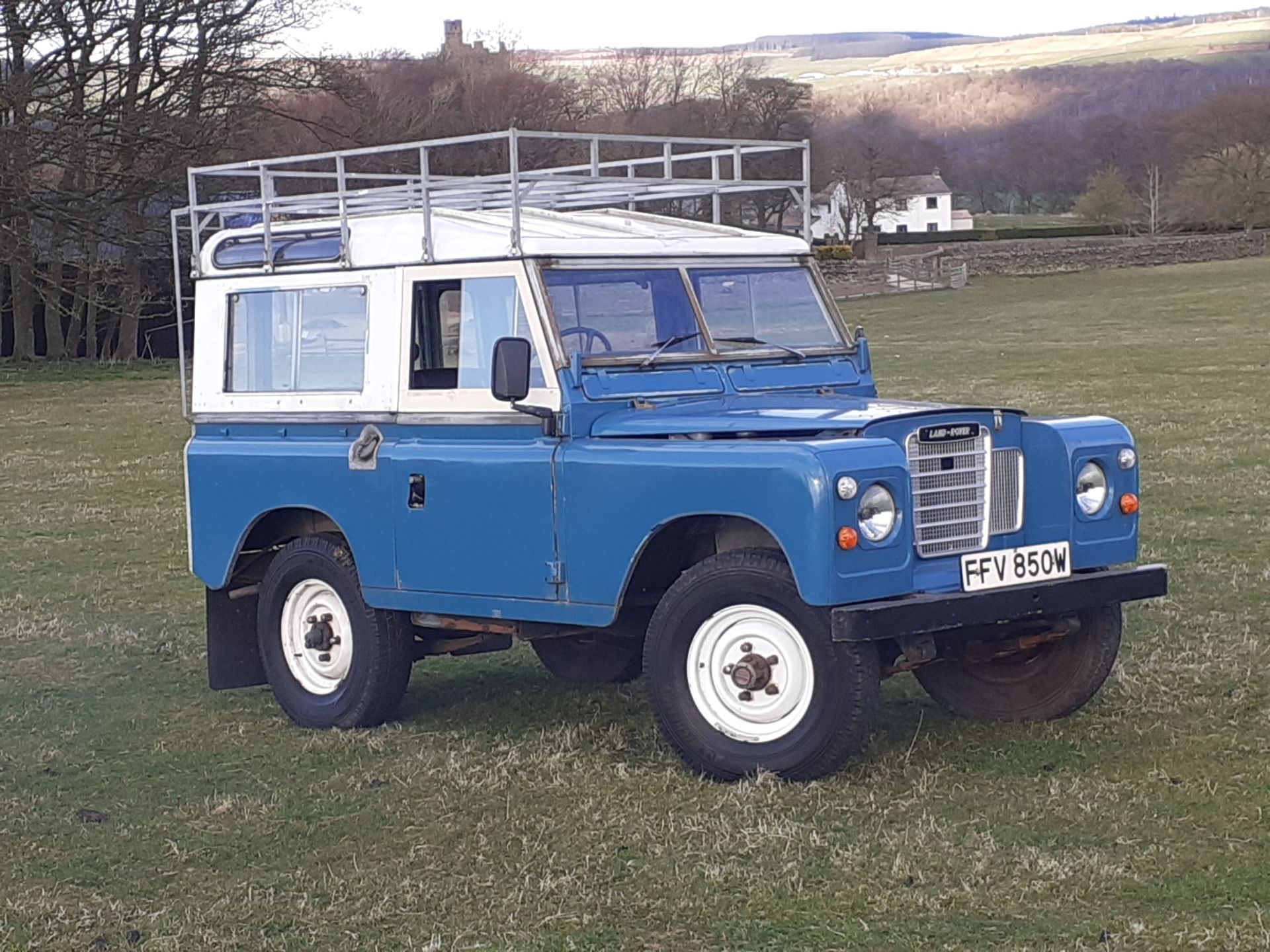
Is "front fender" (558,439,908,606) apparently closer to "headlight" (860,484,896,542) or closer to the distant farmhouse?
"headlight" (860,484,896,542)

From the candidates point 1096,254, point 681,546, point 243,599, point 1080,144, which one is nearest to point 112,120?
point 243,599

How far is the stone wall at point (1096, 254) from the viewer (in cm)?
7356

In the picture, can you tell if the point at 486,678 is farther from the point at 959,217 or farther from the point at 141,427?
the point at 959,217

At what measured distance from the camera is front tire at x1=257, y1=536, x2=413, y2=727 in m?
8.74

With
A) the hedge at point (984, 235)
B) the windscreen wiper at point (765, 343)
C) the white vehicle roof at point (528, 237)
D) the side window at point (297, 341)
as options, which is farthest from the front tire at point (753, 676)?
the hedge at point (984, 235)

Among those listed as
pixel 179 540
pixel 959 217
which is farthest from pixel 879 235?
pixel 179 540

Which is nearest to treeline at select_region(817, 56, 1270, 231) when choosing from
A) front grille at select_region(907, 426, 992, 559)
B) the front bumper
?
the front bumper

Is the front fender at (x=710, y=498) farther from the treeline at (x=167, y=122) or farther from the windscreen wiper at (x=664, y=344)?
the treeline at (x=167, y=122)

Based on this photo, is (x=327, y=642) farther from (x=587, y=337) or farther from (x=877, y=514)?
(x=877, y=514)

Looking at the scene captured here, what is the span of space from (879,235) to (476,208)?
89.1 m

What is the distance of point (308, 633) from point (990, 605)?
347 centimetres

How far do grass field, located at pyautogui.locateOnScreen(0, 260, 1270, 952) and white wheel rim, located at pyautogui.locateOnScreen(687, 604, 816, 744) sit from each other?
26cm

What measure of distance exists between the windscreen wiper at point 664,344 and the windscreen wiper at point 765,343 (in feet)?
0.43

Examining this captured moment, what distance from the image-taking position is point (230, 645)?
957 centimetres
